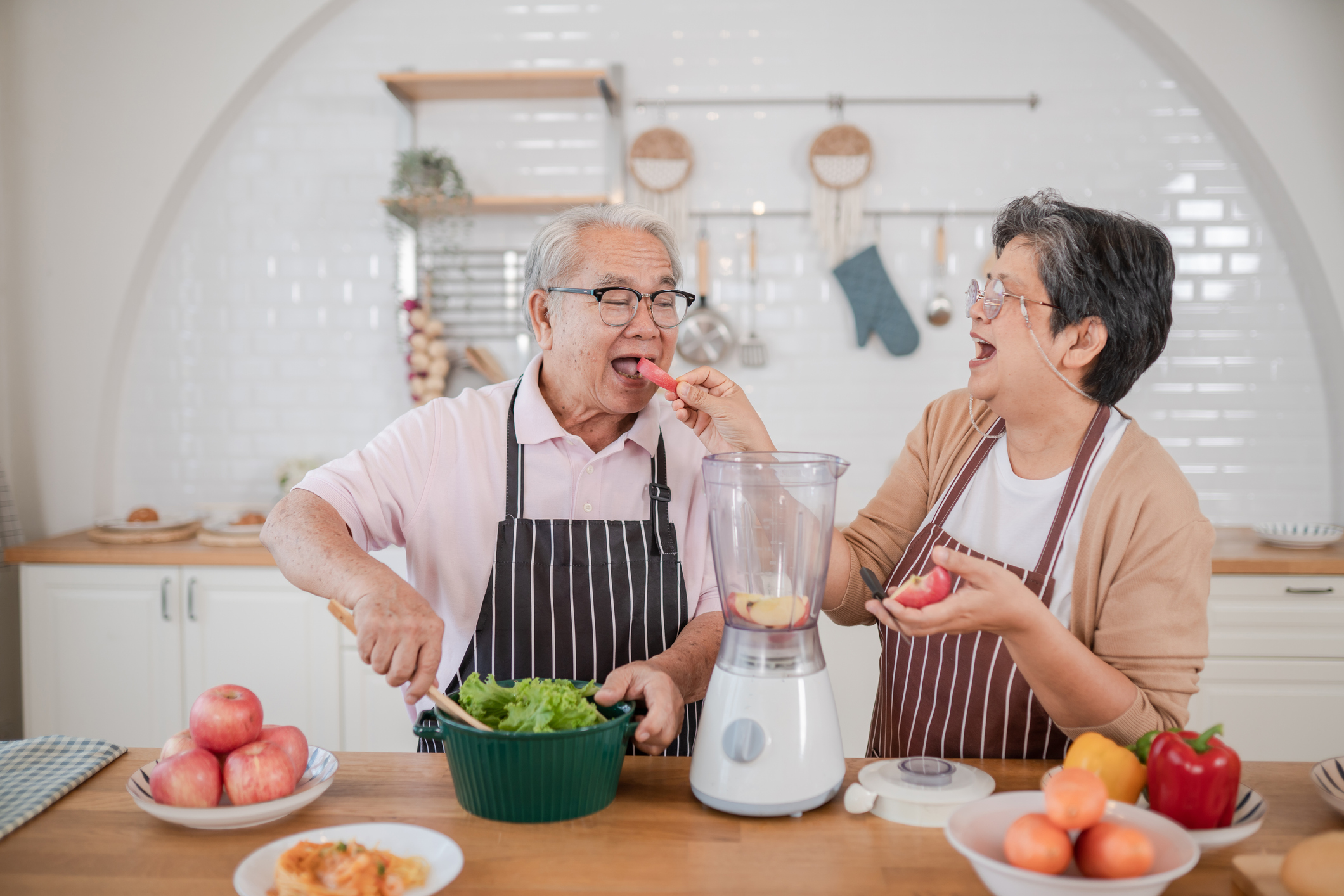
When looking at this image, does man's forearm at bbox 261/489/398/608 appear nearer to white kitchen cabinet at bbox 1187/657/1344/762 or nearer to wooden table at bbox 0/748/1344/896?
wooden table at bbox 0/748/1344/896

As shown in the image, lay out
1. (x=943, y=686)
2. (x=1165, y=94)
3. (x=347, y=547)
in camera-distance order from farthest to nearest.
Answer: (x=1165, y=94), (x=943, y=686), (x=347, y=547)

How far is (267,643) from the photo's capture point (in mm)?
3258

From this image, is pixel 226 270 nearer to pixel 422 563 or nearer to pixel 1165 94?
pixel 422 563

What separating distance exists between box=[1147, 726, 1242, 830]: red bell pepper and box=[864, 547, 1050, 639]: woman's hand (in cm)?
24

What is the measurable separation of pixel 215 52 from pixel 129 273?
3.01ft

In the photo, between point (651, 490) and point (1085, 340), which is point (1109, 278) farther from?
point (651, 490)

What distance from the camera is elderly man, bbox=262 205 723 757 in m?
1.84

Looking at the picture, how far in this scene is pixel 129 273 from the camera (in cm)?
379

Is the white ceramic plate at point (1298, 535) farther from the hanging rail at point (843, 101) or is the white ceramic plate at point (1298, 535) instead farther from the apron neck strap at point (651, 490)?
the apron neck strap at point (651, 490)

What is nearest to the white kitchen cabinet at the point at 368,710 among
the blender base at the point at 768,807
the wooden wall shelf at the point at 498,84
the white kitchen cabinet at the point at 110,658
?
the white kitchen cabinet at the point at 110,658

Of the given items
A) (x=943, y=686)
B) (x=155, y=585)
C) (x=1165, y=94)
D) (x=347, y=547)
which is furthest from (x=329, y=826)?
(x=1165, y=94)

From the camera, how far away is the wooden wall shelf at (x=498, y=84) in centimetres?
356

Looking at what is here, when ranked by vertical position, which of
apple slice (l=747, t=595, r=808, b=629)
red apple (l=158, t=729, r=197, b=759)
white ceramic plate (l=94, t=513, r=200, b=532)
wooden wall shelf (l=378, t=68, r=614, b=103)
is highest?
wooden wall shelf (l=378, t=68, r=614, b=103)

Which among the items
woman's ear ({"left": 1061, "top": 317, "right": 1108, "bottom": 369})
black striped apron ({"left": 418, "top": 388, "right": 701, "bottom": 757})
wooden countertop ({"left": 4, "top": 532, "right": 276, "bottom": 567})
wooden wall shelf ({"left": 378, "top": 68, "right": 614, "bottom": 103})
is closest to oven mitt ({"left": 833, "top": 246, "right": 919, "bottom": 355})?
wooden wall shelf ({"left": 378, "top": 68, "right": 614, "bottom": 103})
